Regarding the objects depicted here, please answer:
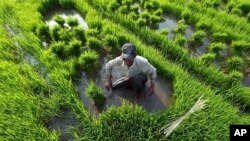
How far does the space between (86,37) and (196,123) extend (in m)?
2.24

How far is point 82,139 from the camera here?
4027 mm

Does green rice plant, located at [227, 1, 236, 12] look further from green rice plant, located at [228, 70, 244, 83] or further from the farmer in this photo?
the farmer

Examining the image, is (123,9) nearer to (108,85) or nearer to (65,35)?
(65,35)

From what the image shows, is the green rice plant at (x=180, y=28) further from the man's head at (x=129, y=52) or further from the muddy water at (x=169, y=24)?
the man's head at (x=129, y=52)

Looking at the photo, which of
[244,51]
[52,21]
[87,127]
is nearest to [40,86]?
[87,127]

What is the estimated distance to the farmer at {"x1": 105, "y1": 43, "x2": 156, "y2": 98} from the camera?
168 inches

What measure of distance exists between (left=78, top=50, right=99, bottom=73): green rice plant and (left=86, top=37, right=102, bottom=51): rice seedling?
233 mm

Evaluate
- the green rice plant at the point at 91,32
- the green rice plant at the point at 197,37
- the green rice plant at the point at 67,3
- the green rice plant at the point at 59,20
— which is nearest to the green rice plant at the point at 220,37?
the green rice plant at the point at 197,37

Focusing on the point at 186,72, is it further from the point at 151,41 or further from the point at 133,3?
the point at 133,3

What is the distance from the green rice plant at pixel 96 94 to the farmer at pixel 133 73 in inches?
5.0

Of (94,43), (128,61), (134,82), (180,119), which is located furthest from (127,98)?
(94,43)

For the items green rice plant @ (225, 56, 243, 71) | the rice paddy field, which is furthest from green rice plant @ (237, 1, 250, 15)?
green rice plant @ (225, 56, 243, 71)

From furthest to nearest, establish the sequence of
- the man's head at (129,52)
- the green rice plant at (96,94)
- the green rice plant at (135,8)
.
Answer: the green rice plant at (135,8) < the green rice plant at (96,94) < the man's head at (129,52)

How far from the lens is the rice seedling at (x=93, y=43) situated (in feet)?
17.3
